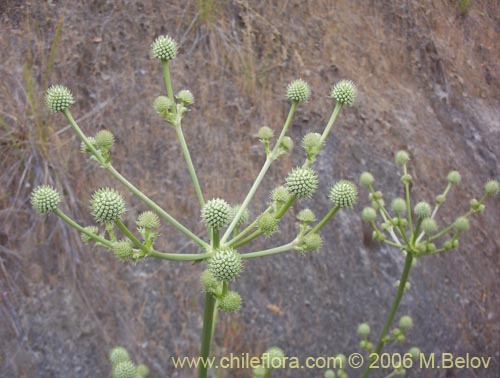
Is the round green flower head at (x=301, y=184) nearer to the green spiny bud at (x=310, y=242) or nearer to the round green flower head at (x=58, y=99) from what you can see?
the green spiny bud at (x=310, y=242)

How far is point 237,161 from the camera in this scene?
526 cm

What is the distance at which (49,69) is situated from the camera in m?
4.96

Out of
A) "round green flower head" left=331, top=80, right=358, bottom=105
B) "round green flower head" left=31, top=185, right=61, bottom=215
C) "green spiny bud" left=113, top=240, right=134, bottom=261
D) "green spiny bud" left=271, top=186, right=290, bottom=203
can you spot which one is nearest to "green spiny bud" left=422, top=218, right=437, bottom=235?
"round green flower head" left=331, top=80, right=358, bottom=105

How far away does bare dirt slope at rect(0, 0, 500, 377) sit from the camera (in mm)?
4496

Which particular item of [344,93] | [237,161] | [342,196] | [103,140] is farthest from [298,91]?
[237,161]

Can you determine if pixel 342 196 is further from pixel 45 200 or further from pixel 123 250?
pixel 45 200

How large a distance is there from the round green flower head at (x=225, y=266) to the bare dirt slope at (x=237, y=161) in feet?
9.53

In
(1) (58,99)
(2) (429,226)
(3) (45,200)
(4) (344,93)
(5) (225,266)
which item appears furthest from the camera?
(2) (429,226)

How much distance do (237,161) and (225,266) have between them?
11.2ft

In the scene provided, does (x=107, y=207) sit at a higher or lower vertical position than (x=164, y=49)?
lower

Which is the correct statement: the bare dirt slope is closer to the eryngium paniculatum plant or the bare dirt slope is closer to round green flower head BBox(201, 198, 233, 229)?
the eryngium paniculatum plant

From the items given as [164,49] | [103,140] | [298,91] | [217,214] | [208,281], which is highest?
[164,49]

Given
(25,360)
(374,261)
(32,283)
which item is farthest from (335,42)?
(25,360)

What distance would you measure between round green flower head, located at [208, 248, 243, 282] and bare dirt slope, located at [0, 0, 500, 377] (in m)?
2.91
